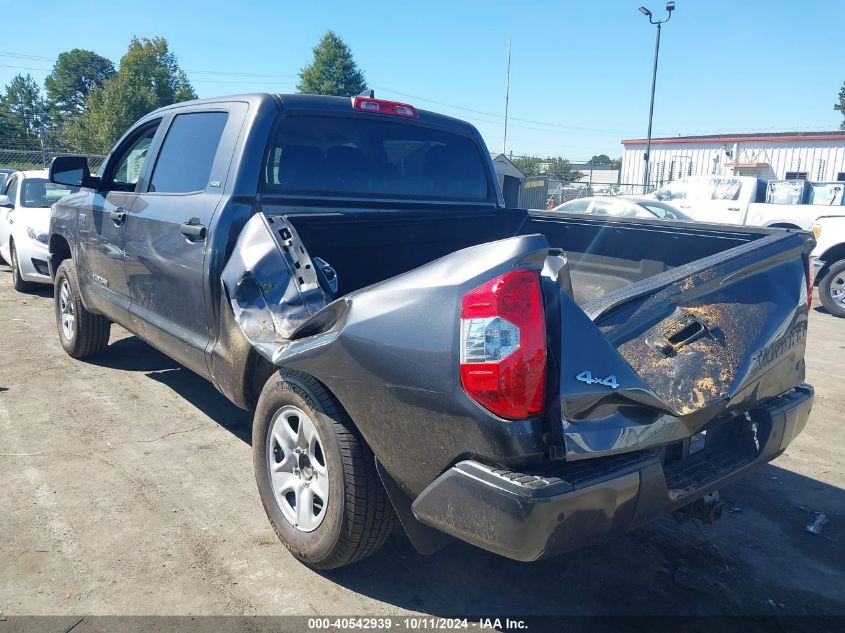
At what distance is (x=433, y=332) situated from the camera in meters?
2.23

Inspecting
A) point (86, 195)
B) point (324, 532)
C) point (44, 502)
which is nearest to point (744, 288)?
point (324, 532)

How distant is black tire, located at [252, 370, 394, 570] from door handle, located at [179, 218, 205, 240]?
1.03 meters

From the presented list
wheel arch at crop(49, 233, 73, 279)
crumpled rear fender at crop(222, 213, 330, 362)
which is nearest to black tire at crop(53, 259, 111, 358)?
wheel arch at crop(49, 233, 73, 279)

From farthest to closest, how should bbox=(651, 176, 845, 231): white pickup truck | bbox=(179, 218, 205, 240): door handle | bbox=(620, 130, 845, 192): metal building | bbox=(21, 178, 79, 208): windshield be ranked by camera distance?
bbox=(620, 130, 845, 192): metal building
bbox=(651, 176, 845, 231): white pickup truck
bbox=(21, 178, 79, 208): windshield
bbox=(179, 218, 205, 240): door handle

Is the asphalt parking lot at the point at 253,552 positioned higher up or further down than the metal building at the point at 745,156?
further down

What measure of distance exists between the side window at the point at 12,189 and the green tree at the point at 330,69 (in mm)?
45382

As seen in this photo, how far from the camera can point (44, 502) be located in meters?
3.53

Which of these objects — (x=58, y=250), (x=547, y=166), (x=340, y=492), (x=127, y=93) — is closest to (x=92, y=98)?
(x=127, y=93)

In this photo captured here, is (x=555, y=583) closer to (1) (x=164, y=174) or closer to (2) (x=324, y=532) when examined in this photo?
(2) (x=324, y=532)

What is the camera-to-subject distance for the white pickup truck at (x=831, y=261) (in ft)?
32.2

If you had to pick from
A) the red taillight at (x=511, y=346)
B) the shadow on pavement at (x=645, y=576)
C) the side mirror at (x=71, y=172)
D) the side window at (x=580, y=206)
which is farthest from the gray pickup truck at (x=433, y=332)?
the side window at (x=580, y=206)

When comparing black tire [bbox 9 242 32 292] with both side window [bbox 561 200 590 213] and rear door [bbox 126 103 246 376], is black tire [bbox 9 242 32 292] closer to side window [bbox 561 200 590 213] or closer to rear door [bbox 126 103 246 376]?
rear door [bbox 126 103 246 376]

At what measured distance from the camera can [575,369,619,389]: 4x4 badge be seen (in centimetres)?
213

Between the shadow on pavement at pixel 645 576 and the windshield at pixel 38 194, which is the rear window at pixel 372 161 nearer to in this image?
the shadow on pavement at pixel 645 576
